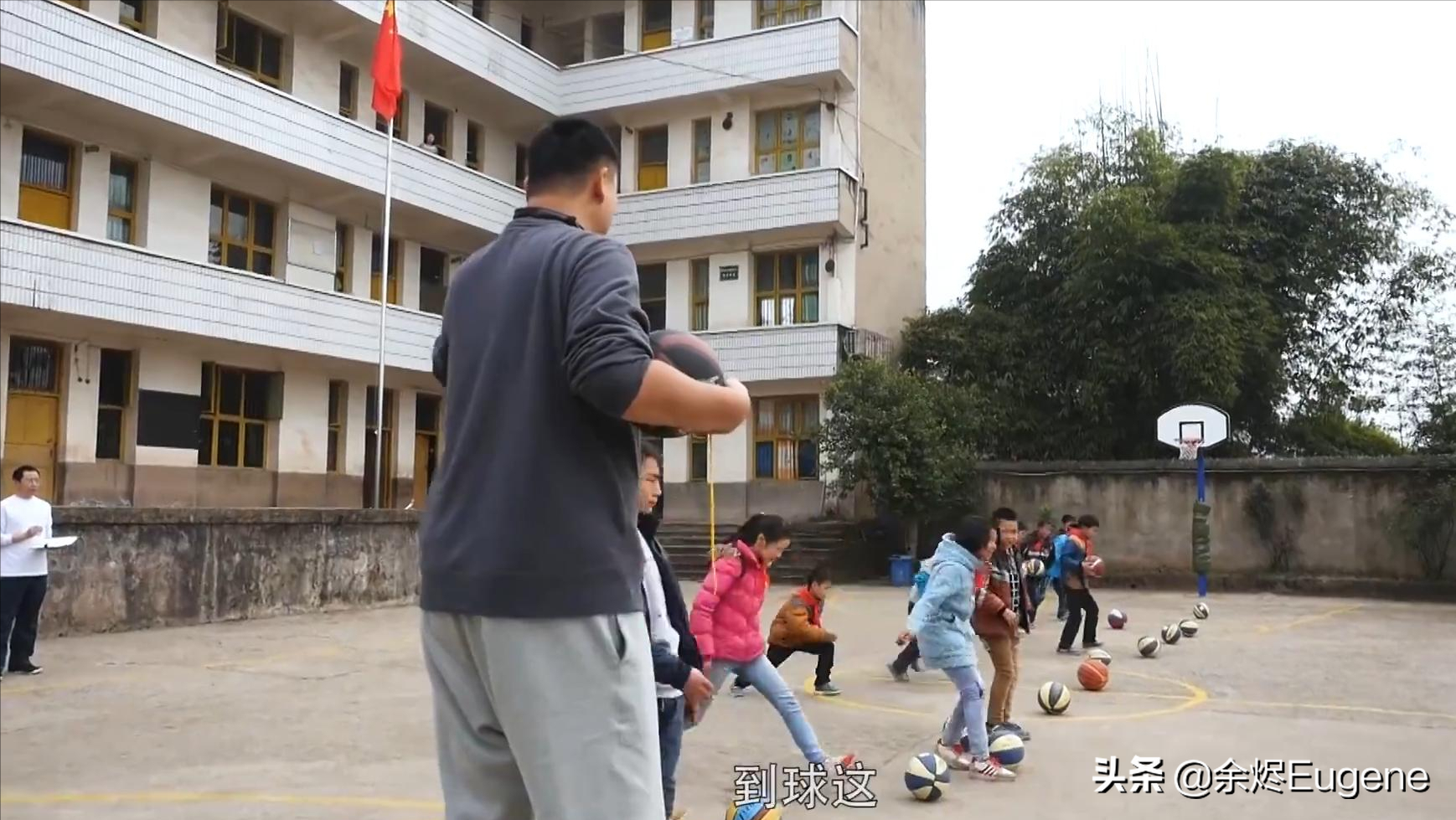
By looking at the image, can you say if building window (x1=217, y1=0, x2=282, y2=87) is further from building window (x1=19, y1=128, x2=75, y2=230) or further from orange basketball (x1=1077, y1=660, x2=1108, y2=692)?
orange basketball (x1=1077, y1=660, x2=1108, y2=692)

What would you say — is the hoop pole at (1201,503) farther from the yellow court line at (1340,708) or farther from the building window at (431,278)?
the building window at (431,278)

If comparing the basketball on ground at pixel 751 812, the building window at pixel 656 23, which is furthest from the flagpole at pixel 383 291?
the basketball on ground at pixel 751 812

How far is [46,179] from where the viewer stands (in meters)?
18.7

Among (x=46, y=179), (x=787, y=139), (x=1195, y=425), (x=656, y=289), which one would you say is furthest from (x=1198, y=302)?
(x=46, y=179)

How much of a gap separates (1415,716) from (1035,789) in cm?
390

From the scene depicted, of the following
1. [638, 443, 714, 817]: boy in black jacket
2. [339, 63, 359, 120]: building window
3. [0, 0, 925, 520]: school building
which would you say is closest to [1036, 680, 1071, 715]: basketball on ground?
[638, 443, 714, 817]: boy in black jacket

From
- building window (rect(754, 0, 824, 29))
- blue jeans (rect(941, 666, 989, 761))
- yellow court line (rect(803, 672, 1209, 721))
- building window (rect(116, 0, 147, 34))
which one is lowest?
yellow court line (rect(803, 672, 1209, 721))

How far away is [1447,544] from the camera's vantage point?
20.2 m

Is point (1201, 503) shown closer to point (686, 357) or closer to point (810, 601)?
point (810, 601)

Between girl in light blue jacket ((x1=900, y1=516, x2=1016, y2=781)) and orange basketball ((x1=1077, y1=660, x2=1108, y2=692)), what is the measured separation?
3.36 meters

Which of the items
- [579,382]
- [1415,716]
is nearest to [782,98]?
[1415,716]

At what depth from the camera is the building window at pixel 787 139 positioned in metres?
26.7

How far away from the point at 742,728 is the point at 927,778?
2.39m

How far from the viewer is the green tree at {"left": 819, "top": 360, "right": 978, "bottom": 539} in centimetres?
2236
